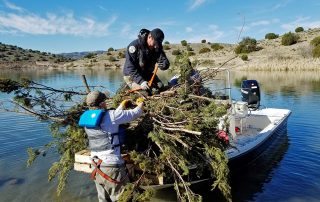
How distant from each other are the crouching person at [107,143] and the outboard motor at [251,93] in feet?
24.4

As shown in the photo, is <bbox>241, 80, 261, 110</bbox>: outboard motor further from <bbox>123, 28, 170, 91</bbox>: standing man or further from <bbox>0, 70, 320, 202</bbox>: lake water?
<bbox>123, 28, 170, 91</bbox>: standing man

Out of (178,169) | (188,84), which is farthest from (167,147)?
(188,84)

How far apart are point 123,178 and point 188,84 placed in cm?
238

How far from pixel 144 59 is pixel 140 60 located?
9 cm

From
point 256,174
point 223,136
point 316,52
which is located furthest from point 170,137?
point 316,52

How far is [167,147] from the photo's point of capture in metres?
6.30

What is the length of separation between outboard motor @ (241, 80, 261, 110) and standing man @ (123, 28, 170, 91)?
18.2 feet

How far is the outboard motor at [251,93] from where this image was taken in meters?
12.7

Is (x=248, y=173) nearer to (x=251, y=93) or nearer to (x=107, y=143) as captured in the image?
(x=251, y=93)

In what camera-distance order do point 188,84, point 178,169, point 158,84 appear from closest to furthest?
point 178,169
point 188,84
point 158,84

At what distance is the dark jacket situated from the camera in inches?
303

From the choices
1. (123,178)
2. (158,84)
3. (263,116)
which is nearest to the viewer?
(123,178)

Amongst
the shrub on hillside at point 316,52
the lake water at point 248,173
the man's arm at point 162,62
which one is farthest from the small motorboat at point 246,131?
the shrub on hillside at point 316,52

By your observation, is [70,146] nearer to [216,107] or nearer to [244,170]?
[216,107]
